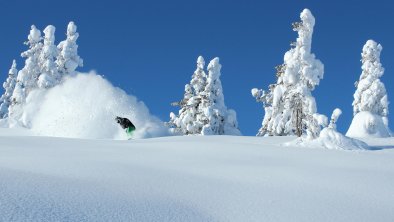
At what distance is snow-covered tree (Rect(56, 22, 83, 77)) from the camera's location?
4444cm

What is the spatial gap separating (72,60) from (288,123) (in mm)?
23244

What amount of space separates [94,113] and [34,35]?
79.4ft

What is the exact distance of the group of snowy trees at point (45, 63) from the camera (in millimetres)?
44219

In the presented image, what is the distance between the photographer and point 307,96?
29.8m

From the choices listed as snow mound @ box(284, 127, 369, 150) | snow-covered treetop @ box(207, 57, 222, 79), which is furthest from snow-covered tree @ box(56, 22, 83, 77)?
snow mound @ box(284, 127, 369, 150)

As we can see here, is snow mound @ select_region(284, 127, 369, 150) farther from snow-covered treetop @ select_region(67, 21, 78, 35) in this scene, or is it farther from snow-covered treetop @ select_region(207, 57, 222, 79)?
snow-covered treetop @ select_region(67, 21, 78, 35)

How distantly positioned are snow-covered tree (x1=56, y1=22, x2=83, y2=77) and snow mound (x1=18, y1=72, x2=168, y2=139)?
45.0 feet

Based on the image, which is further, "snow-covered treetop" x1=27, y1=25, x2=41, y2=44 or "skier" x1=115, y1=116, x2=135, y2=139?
"snow-covered treetop" x1=27, y1=25, x2=41, y2=44

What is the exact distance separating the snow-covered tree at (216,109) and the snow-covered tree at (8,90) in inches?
1235

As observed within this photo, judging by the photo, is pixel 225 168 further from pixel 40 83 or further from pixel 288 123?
pixel 40 83

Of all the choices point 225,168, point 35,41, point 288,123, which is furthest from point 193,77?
point 225,168

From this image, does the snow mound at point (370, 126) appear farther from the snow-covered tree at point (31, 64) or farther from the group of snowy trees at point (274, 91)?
the snow-covered tree at point (31, 64)

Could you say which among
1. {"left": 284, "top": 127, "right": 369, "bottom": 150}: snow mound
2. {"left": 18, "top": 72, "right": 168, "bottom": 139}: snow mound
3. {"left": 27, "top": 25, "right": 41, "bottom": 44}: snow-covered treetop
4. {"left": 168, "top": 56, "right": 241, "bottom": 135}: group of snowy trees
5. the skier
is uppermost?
{"left": 27, "top": 25, "right": 41, "bottom": 44}: snow-covered treetop

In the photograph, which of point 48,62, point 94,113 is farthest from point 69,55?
point 94,113
